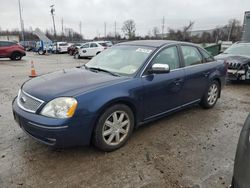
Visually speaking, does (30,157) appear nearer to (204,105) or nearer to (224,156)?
(224,156)

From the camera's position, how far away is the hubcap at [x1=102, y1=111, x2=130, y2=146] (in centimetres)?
319

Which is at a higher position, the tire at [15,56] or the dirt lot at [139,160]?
the tire at [15,56]

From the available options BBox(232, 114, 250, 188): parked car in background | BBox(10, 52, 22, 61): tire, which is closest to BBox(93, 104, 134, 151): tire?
BBox(232, 114, 250, 188): parked car in background

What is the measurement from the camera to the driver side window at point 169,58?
3883mm

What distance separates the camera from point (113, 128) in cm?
325

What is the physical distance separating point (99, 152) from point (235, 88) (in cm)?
608

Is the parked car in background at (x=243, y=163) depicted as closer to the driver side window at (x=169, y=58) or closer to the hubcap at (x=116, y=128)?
the hubcap at (x=116, y=128)

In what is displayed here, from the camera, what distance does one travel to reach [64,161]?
3037 millimetres

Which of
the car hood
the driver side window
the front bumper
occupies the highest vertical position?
the driver side window

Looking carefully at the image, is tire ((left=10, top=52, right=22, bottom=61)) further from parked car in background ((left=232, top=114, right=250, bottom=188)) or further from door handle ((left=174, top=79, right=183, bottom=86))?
parked car in background ((left=232, top=114, right=250, bottom=188))

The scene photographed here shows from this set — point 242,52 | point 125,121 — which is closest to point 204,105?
point 125,121

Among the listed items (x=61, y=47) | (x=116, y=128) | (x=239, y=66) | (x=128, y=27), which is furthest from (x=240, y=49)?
(x=128, y=27)

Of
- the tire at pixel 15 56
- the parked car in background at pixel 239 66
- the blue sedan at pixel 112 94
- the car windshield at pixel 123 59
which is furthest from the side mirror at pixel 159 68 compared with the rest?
the tire at pixel 15 56

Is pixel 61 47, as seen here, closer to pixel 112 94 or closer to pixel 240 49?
pixel 240 49
